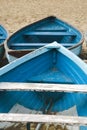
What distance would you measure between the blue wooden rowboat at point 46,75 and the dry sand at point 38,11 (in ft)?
16.7

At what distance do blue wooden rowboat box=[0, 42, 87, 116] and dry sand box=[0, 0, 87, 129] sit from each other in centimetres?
508

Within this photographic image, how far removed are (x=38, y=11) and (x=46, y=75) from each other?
27.1ft

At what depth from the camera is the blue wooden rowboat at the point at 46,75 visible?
4.32 metres

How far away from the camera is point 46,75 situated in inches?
196

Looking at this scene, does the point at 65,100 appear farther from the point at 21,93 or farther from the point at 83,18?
the point at 83,18

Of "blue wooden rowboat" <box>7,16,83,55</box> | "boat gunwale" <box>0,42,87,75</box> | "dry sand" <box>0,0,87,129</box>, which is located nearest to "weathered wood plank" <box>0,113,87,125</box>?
"boat gunwale" <box>0,42,87,75</box>

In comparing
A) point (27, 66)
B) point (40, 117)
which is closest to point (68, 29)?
point (27, 66)

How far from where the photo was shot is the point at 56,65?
511 centimetres

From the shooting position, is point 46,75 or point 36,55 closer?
point 36,55

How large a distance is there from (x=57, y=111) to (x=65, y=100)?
0.23 m

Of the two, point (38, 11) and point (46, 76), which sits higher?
point (46, 76)

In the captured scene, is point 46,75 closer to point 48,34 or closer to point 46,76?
point 46,76

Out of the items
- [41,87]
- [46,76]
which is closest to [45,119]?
[41,87]

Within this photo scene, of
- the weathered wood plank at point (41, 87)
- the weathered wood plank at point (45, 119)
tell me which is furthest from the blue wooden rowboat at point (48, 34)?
the weathered wood plank at point (45, 119)
